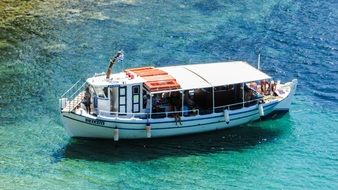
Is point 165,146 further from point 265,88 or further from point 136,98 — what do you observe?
point 265,88

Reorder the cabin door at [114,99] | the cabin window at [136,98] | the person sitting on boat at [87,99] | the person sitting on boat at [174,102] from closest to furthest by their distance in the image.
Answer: the cabin door at [114,99] < the cabin window at [136,98] < the person sitting on boat at [87,99] < the person sitting on boat at [174,102]

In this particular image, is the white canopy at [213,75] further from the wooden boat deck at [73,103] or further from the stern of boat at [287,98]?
the wooden boat deck at [73,103]

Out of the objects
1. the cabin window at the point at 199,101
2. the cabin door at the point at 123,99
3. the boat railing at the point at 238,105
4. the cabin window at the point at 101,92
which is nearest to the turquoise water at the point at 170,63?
the boat railing at the point at 238,105

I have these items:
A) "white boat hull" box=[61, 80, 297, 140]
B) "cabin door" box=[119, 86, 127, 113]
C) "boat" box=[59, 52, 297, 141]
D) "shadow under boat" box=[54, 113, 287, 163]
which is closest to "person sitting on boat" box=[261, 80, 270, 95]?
"boat" box=[59, 52, 297, 141]

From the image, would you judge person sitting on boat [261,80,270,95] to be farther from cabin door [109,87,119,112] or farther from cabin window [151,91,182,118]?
cabin door [109,87,119,112]

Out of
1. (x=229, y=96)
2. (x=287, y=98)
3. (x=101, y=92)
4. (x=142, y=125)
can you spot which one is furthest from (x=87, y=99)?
(x=287, y=98)

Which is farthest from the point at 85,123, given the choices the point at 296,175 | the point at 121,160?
the point at 296,175

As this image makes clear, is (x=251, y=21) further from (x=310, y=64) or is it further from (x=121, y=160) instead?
(x=121, y=160)
